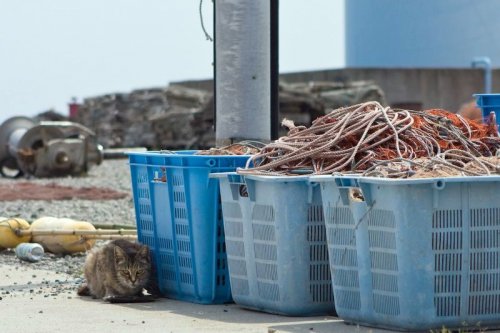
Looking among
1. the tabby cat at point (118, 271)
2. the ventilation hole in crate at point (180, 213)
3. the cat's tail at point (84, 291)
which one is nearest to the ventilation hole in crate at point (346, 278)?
the ventilation hole in crate at point (180, 213)

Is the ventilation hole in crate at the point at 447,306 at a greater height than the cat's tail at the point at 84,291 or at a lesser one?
greater

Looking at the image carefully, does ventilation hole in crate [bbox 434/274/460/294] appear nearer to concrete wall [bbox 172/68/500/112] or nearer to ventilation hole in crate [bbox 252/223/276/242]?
ventilation hole in crate [bbox 252/223/276/242]

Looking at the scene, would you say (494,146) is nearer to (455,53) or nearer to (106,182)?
(106,182)

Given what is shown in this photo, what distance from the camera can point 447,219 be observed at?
22.1 feet

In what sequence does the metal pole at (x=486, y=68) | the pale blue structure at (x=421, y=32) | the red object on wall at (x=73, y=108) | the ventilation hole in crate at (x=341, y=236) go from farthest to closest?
the red object on wall at (x=73, y=108) → the pale blue structure at (x=421, y=32) → the metal pole at (x=486, y=68) → the ventilation hole in crate at (x=341, y=236)

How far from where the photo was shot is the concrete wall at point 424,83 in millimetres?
41344

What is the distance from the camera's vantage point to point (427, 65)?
4556cm

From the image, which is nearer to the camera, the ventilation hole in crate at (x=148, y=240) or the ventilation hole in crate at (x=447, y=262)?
the ventilation hole in crate at (x=447, y=262)

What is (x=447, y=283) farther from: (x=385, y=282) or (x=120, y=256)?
(x=120, y=256)

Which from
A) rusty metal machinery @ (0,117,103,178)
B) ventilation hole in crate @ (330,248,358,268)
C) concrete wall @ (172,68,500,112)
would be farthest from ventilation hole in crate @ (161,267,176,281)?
concrete wall @ (172,68,500,112)

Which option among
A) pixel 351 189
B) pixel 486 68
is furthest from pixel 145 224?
pixel 486 68

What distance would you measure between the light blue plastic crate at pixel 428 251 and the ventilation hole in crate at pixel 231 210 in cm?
113

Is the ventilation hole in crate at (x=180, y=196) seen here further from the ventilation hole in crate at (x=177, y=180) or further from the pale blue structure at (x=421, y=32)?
the pale blue structure at (x=421, y=32)

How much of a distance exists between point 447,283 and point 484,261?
0.26 metres
